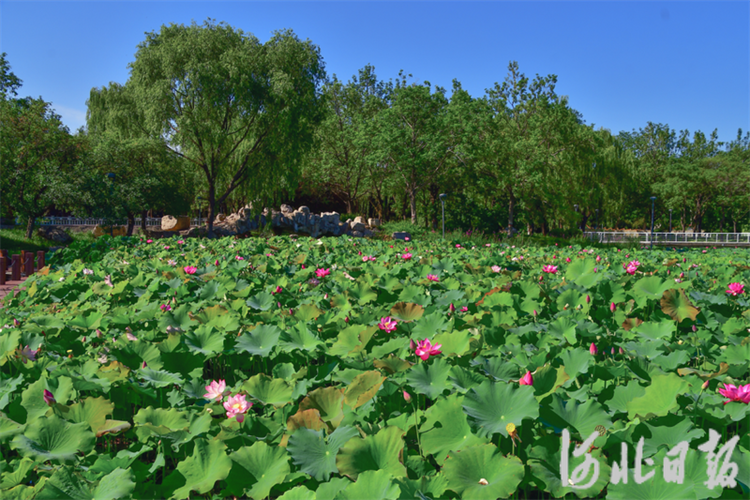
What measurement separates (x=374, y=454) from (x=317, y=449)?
156 mm

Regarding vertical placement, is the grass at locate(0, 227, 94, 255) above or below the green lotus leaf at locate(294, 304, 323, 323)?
below

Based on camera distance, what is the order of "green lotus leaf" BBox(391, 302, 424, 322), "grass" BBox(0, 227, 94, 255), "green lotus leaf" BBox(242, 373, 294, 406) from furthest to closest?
"grass" BBox(0, 227, 94, 255) < "green lotus leaf" BBox(391, 302, 424, 322) < "green lotus leaf" BBox(242, 373, 294, 406)

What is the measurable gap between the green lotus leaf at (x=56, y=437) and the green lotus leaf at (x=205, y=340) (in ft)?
2.11

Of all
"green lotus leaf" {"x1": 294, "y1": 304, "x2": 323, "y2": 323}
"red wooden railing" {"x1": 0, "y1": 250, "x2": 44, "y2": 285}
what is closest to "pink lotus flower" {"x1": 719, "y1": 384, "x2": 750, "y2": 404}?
"green lotus leaf" {"x1": 294, "y1": 304, "x2": 323, "y2": 323}

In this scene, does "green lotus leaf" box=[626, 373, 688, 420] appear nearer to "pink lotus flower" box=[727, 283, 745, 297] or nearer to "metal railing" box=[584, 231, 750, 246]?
"pink lotus flower" box=[727, 283, 745, 297]

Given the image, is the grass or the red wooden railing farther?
the grass

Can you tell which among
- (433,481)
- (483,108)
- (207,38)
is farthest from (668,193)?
(433,481)

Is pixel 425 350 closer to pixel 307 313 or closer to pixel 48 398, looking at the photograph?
pixel 307 313

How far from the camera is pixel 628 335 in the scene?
2.04m

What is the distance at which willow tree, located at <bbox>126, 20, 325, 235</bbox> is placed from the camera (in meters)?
22.8

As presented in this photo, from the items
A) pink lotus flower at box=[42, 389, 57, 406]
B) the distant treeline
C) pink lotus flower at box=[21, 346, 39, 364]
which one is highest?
the distant treeline

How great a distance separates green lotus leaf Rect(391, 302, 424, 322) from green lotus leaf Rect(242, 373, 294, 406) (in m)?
0.89

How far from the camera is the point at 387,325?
218 cm

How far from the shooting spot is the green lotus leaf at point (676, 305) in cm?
240
